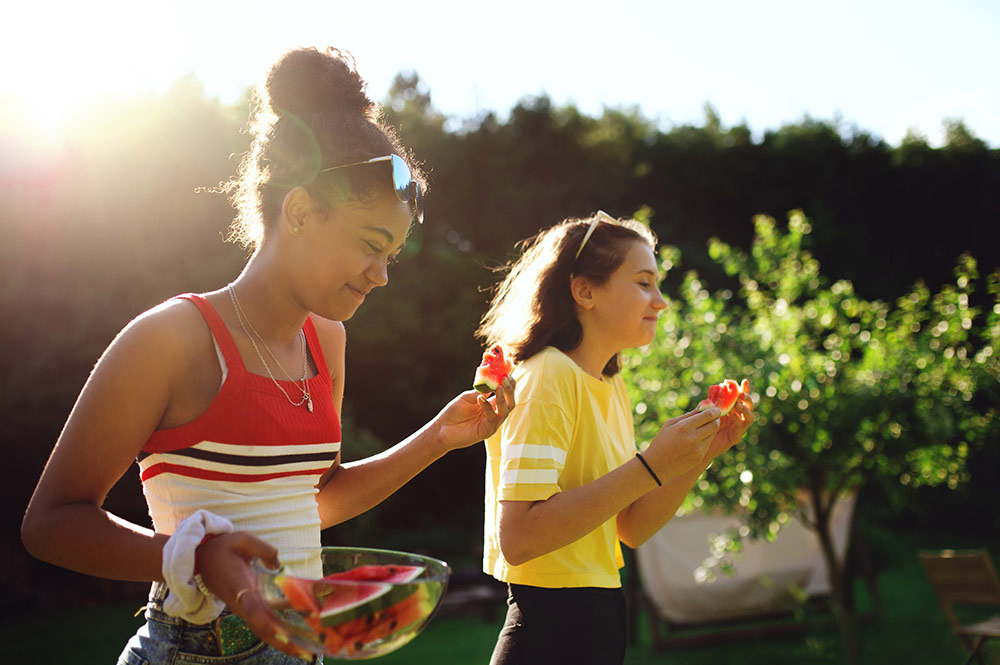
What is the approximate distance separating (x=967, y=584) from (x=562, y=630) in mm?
4436

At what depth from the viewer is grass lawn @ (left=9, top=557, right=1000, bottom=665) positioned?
20.8ft

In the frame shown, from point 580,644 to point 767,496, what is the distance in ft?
10.1

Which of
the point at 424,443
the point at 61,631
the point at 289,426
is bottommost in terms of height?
the point at 61,631

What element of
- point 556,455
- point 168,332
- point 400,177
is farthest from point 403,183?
point 556,455

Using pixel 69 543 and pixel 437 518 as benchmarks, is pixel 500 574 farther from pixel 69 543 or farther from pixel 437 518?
pixel 437 518

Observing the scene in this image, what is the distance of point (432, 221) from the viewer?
1370cm

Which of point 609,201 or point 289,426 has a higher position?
point 609,201

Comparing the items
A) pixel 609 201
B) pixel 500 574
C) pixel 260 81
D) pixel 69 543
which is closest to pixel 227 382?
pixel 69 543

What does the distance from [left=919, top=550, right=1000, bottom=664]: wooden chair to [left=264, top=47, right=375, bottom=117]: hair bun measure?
506cm

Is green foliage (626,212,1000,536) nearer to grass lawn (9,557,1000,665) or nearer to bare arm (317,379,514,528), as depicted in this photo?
grass lawn (9,557,1000,665)

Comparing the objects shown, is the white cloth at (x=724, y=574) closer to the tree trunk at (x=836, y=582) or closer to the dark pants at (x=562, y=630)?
the tree trunk at (x=836, y=582)

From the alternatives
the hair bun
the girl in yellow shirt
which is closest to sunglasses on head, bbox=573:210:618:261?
the girl in yellow shirt

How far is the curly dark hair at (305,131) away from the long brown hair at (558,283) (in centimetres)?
86

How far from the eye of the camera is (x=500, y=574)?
7.25 ft
